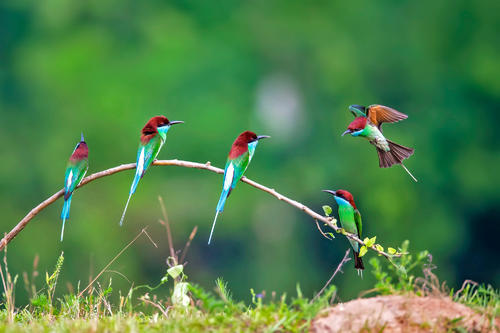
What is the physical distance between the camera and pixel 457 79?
22.4 m

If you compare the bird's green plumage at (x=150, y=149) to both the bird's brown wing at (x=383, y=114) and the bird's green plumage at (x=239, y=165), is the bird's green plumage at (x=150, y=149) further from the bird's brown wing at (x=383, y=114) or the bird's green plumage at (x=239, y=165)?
the bird's brown wing at (x=383, y=114)

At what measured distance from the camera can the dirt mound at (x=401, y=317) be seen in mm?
3737

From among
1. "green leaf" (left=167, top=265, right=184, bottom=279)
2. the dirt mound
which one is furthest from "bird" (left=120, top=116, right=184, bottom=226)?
the dirt mound

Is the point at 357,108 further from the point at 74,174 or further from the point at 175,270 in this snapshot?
the point at 74,174

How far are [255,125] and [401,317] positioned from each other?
17618mm

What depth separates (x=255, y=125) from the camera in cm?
2131

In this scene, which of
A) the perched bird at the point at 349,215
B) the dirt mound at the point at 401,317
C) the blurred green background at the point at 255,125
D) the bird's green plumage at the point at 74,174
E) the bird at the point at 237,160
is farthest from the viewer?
the blurred green background at the point at 255,125

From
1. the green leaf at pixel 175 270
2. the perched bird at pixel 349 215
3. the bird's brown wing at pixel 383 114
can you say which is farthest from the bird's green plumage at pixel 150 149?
the bird's brown wing at pixel 383 114

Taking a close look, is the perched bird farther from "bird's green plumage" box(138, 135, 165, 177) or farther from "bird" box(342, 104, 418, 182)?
"bird's green plumage" box(138, 135, 165, 177)

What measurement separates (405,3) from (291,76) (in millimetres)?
3926

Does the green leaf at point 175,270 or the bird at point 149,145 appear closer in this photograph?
the bird at point 149,145

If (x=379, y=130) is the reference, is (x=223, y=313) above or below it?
below

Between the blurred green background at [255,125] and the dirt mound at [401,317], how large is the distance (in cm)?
1293

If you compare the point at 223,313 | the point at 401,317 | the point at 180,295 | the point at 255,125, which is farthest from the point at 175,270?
the point at 255,125
